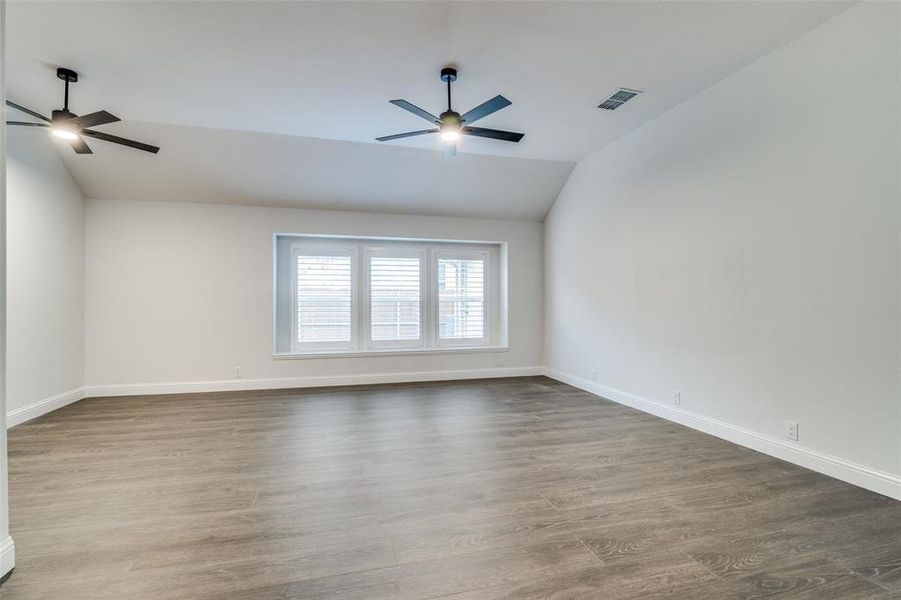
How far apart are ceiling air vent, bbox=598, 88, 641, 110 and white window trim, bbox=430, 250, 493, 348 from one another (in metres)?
3.16

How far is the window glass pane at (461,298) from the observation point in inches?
257

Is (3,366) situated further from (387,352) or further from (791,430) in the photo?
(791,430)

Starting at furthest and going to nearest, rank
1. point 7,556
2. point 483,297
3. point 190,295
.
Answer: point 483,297, point 190,295, point 7,556

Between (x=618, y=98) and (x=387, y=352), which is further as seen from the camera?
(x=387, y=352)

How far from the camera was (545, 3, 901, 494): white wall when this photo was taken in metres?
2.53

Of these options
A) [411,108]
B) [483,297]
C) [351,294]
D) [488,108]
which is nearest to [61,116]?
[411,108]

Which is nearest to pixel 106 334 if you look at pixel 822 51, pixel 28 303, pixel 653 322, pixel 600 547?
pixel 28 303

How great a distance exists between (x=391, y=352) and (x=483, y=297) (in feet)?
5.85

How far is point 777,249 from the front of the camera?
3.10 meters

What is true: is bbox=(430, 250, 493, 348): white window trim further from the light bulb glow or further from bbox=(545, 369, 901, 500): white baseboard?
the light bulb glow

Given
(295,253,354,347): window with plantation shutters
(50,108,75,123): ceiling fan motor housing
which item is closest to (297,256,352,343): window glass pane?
(295,253,354,347): window with plantation shutters

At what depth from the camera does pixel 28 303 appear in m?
4.10

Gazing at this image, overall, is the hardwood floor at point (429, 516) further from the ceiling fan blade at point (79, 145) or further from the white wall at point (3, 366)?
the ceiling fan blade at point (79, 145)

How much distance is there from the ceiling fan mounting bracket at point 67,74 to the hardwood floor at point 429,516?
2.97 meters
